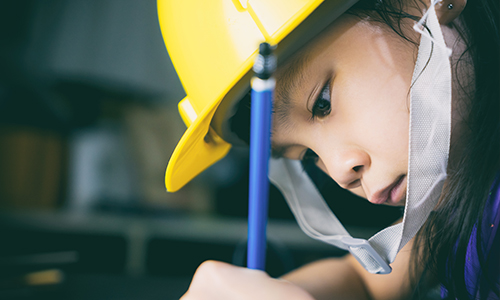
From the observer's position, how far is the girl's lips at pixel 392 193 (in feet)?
1.22

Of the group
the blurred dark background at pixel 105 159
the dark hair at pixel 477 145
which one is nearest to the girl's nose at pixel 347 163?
the dark hair at pixel 477 145

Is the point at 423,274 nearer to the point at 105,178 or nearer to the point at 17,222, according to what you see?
the point at 105,178

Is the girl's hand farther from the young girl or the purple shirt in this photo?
the purple shirt

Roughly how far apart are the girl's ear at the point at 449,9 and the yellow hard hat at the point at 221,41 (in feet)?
0.34

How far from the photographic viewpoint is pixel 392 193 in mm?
390

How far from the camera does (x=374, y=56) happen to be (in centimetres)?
35

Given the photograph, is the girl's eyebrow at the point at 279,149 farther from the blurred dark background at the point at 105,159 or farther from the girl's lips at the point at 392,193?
the blurred dark background at the point at 105,159

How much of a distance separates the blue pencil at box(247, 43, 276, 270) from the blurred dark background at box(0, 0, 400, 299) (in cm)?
73

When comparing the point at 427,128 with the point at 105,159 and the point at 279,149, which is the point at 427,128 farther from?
the point at 105,159

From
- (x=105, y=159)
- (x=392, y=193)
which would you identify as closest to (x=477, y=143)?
(x=392, y=193)

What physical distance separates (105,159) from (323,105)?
3.36 feet

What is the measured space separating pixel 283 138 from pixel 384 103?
4.8 inches

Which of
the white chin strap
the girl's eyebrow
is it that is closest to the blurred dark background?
the girl's eyebrow

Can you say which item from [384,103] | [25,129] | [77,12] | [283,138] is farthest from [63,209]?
[384,103]
